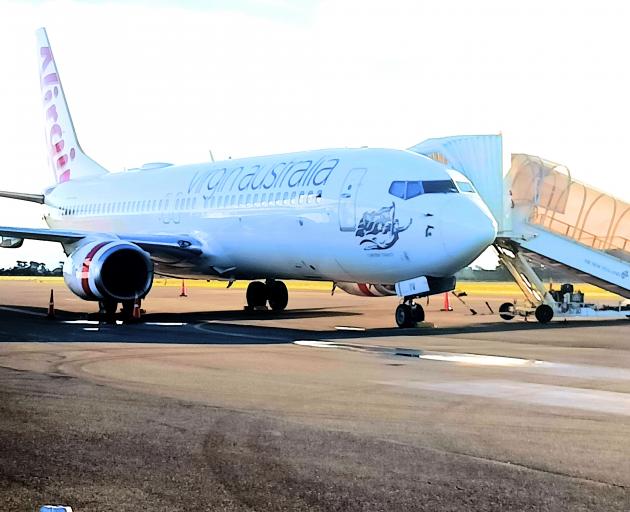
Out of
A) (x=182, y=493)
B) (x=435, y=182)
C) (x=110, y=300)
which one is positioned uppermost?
(x=435, y=182)

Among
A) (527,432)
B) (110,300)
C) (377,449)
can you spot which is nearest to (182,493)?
(377,449)

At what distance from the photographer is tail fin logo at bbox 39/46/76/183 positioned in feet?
113

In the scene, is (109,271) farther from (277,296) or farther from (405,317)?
(277,296)

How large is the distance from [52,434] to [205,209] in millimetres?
17739

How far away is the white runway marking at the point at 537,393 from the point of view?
8734mm

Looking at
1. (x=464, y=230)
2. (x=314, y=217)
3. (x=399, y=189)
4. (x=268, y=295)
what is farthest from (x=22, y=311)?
(x=464, y=230)

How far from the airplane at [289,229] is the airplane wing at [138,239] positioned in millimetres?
37

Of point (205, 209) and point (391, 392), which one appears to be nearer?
point (391, 392)

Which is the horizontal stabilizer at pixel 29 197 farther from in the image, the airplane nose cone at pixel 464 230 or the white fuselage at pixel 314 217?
the airplane nose cone at pixel 464 230

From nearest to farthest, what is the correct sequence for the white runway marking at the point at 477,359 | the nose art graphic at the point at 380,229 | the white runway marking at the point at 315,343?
the white runway marking at the point at 477,359
the white runway marking at the point at 315,343
the nose art graphic at the point at 380,229

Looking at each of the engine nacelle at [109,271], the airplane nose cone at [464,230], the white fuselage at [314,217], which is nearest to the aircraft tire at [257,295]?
the white fuselage at [314,217]

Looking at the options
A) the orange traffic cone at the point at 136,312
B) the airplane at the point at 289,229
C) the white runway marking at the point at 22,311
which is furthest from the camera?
the white runway marking at the point at 22,311

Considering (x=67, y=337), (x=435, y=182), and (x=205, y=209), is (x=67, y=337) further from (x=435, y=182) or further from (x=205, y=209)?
(x=205, y=209)

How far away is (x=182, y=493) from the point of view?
5.32 metres
